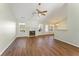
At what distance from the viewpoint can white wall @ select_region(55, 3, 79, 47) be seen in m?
3.43

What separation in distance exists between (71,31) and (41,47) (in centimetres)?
104

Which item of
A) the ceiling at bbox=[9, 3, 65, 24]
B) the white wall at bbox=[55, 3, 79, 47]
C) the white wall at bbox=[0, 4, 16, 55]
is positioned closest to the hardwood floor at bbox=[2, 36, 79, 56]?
the white wall at bbox=[55, 3, 79, 47]

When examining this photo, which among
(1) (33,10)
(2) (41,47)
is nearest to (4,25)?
(1) (33,10)

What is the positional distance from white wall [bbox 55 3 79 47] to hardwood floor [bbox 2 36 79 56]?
0.55ft

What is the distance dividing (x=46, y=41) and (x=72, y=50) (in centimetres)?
87

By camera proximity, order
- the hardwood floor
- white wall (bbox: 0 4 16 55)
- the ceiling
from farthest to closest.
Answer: white wall (bbox: 0 4 16 55)
the hardwood floor
the ceiling

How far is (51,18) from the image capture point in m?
3.24

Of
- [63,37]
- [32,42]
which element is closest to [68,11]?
[63,37]

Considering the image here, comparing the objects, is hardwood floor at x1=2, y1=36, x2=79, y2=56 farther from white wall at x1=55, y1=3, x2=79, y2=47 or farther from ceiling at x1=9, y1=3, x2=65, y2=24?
ceiling at x1=9, y1=3, x2=65, y2=24

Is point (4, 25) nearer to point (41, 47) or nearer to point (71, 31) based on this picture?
point (41, 47)

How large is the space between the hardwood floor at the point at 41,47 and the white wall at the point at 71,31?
0.55 ft

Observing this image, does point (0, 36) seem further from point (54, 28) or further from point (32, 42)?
point (54, 28)

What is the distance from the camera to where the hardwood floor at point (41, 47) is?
3133mm

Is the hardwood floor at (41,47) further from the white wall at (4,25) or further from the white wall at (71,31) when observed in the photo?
the white wall at (4,25)
